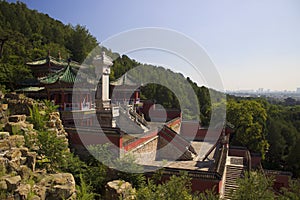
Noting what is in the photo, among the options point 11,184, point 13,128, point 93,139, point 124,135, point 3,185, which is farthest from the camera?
point 124,135

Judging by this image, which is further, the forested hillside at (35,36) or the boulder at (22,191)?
the forested hillside at (35,36)

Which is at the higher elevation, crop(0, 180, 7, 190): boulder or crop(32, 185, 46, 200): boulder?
crop(0, 180, 7, 190): boulder

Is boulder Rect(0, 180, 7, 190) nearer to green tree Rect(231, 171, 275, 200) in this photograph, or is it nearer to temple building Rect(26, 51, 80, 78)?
green tree Rect(231, 171, 275, 200)

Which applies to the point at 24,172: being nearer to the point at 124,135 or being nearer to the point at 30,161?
the point at 30,161

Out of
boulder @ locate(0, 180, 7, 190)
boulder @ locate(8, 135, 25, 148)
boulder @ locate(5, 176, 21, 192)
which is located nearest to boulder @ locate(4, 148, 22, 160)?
boulder @ locate(8, 135, 25, 148)

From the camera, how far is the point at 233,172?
47.8 feet

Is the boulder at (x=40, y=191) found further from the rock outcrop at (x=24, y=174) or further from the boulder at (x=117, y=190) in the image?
the boulder at (x=117, y=190)

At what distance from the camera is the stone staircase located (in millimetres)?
12586

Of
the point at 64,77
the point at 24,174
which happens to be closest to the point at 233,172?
the point at 24,174

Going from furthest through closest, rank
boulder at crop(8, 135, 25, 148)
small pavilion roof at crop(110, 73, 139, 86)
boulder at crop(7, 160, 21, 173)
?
small pavilion roof at crop(110, 73, 139, 86) < boulder at crop(8, 135, 25, 148) < boulder at crop(7, 160, 21, 173)

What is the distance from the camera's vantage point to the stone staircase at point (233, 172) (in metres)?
12.6

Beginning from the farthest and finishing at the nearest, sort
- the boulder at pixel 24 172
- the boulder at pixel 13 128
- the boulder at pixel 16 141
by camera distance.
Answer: the boulder at pixel 13 128 < the boulder at pixel 16 141 < the boulder at pixel 24 172

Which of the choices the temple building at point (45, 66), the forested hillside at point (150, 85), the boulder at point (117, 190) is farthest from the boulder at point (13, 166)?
the temple building at point (45, 66)

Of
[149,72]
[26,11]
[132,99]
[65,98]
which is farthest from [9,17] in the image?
[65,98]
